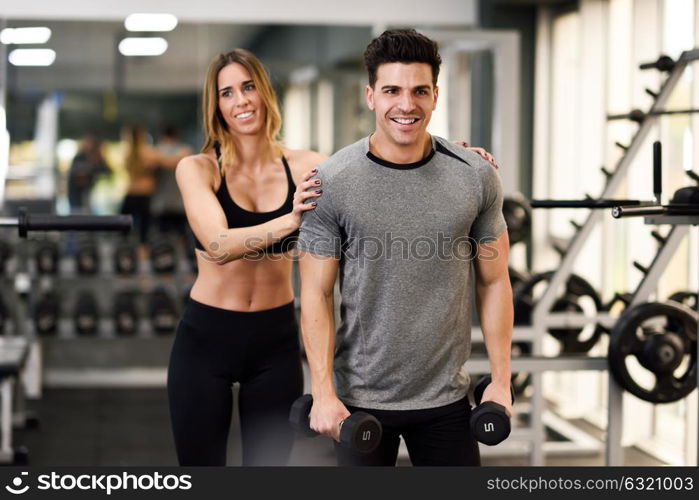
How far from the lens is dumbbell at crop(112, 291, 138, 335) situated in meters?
5.62

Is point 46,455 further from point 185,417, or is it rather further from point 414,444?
point 414,444

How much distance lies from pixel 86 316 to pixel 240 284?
11.9ft

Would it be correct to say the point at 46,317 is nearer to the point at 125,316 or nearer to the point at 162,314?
the point at 125,316

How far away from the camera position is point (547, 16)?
19.9 ft

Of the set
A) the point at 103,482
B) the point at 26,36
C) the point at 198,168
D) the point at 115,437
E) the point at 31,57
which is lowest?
the point at 115,437

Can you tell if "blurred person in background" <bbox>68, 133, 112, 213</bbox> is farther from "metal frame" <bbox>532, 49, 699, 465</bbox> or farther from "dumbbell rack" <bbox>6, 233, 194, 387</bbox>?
"metal frame" <bbox>532, 49, 699, 465</bbox>

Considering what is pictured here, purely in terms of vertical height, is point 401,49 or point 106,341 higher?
point 401,49

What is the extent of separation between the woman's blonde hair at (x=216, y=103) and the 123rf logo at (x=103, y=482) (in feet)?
2.63

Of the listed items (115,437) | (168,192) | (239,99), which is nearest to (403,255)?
(239,99)

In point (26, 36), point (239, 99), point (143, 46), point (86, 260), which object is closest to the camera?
point (239, 99)

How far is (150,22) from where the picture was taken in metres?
6.11

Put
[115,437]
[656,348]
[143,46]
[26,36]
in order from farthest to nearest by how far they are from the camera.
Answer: [143,46] < [26,36] < [115,437] < [656,348]

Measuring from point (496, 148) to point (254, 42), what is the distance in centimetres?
187

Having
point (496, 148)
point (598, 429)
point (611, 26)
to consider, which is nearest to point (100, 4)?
point (496, 148)
